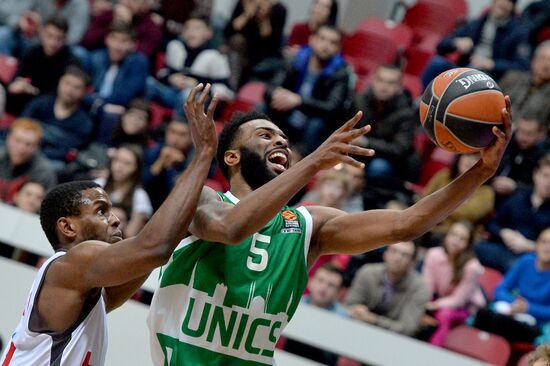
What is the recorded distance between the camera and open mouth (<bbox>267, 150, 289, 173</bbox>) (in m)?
4.25

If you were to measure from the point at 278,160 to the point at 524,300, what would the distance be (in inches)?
137

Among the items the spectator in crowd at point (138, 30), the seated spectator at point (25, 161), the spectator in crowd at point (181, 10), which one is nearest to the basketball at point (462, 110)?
the seated spectator at point (25, 161)

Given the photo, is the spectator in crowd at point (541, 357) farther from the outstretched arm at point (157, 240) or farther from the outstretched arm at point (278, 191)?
the outstretched arm at point (157, 240)

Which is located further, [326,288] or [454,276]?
[454,276]

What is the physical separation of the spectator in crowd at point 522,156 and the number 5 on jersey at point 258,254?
14.7 feet

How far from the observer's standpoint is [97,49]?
420 inches

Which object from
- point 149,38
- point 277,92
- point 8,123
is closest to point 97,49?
point 149,38

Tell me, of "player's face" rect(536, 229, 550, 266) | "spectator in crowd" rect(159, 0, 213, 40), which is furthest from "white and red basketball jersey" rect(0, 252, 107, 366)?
"spectator in crowd" rect(159, 0, 213, 40)

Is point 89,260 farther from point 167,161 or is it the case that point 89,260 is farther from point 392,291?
point 167,161

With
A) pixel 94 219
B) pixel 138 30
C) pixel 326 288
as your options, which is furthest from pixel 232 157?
pixel 138 30

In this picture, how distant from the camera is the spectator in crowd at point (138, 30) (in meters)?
10.7

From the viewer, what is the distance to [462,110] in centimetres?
388

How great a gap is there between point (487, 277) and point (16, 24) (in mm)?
5973

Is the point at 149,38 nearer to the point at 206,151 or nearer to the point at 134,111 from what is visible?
the point at 134,111
